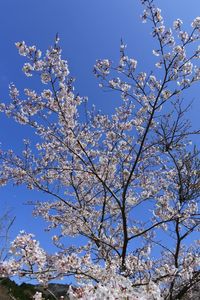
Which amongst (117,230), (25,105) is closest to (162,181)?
(117,230)

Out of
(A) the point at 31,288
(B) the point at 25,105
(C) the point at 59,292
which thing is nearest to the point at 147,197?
(B) the point at 25,105

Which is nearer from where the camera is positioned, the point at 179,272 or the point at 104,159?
the point at 179,272

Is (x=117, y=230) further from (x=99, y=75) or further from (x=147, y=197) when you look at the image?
(x=99, y=75)

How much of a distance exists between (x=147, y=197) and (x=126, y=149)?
5.30ft

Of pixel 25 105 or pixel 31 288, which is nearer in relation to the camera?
pixel 25 105

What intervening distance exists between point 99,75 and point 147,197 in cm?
397

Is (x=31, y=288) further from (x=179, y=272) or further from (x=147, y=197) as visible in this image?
(x=179, y=272)

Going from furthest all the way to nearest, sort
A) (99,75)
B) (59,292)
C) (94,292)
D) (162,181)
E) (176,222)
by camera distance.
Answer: (59,292)
(162,181)
(176,222)
(99,75)
(94,292)

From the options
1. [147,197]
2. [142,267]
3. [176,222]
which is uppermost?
[147,197]

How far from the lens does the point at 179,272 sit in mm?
7891

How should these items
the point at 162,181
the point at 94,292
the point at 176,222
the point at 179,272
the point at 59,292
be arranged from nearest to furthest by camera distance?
the point at 94,292, the point at 179,272, the point at 176,222, the point at 162,181, the point at 59,292

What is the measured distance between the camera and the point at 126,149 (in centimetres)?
1066

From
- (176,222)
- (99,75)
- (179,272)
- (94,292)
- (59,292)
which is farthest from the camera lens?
(59,292)

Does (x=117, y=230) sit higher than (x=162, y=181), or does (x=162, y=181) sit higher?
(x=162, y=181)
